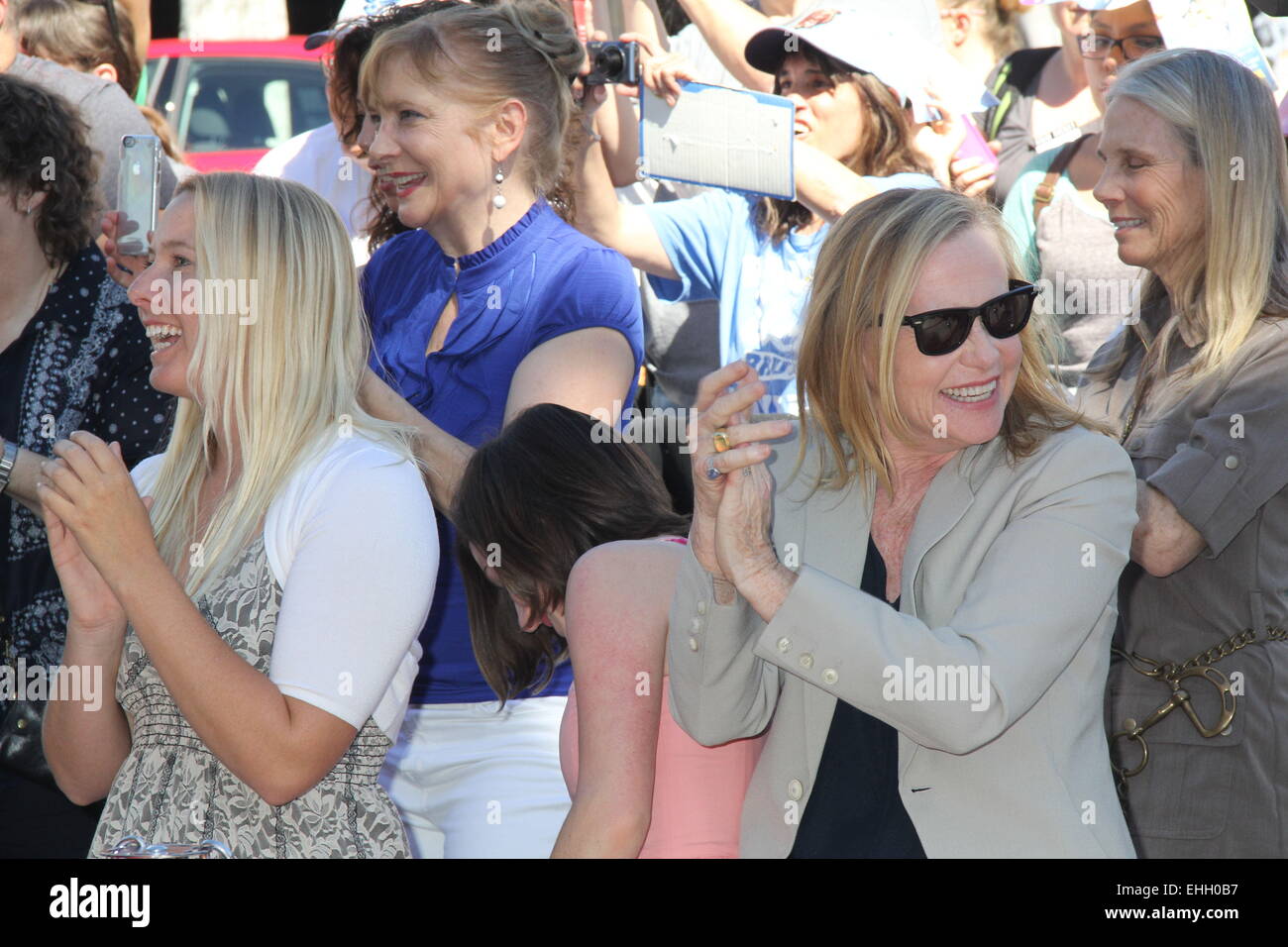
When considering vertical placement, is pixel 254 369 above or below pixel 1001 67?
above

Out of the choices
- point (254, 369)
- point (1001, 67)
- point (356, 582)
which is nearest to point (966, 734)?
point (356, 582)

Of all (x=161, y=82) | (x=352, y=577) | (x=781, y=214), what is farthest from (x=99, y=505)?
(x=161, y=82)

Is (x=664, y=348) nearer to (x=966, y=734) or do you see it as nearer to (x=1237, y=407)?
(x=1237, y=407)

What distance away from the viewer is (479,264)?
342 centimetres

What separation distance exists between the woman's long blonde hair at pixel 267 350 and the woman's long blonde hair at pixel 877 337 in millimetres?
700

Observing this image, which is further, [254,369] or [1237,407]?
[1237,407]

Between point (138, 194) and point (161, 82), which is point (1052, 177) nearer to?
point (138, 194)

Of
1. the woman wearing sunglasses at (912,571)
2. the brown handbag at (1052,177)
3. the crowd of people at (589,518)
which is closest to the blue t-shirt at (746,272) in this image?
the brown handbag at (1052,177)

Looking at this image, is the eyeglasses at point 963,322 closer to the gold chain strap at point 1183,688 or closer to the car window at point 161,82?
the gold chain strap at point 1183,688

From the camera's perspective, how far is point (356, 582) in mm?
2377

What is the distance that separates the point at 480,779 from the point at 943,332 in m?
1.21

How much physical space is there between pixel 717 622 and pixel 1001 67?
11.8ft

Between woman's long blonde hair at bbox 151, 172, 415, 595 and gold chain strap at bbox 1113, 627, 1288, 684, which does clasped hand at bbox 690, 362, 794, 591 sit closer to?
woman's long blonde hair at bbox 151, 172, 415, 595

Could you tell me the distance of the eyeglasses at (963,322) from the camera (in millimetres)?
2244
